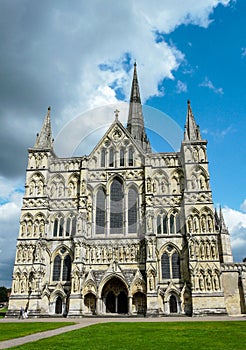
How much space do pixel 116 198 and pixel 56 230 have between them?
26.1 feet

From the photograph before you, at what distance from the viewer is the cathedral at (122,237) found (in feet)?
109

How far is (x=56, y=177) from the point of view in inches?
1602

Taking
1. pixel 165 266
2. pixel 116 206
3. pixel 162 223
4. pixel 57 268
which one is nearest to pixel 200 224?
pixel 162 223

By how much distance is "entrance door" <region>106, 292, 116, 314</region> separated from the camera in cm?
3447

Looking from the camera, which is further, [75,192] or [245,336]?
[75,192]

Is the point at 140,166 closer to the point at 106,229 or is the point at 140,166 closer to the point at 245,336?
the point at 106,229

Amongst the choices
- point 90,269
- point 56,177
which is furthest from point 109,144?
point 90,269

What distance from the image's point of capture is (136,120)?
5734 cm

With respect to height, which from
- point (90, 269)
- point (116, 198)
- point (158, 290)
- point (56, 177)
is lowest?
point (158, 290)

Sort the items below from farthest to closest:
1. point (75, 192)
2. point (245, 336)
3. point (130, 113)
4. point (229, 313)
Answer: point (130, 113) → point (75, 192) → point (229, 313) → point (245, 336)

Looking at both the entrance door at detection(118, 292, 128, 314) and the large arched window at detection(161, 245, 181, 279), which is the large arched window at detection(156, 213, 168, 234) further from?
the entrance door at detection(118, 292, 128, 314)

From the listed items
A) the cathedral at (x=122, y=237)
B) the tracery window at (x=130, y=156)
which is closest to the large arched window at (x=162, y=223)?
the cathedral at (x=122, y=237)

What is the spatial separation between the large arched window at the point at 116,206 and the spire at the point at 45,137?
1013cm

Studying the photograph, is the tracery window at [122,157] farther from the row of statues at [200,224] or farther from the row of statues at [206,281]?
the row of statues at [206,281]
